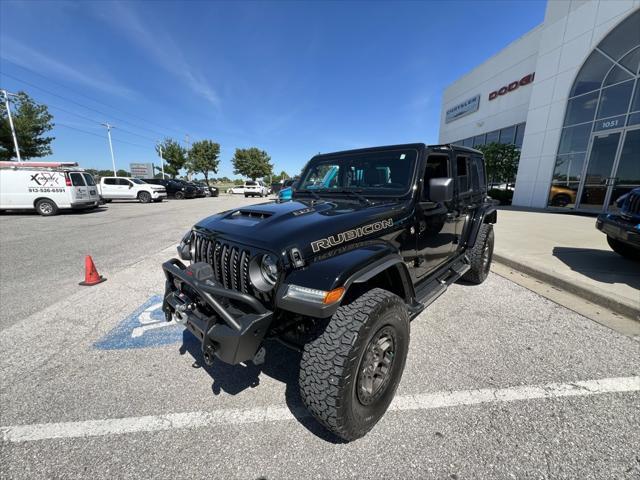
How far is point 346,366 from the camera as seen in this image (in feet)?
5.02

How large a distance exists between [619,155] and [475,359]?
1293 cm

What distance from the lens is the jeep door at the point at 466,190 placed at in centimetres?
334

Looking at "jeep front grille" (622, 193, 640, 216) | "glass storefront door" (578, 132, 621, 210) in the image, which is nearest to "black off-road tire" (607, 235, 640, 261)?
"jeep front grille" (622, 193, 640, 216)

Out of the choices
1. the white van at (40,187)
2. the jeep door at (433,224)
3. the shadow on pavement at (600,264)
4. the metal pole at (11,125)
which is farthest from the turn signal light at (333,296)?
the metal pole at (11,125)

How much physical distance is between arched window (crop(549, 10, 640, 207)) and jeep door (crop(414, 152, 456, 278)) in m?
12.2

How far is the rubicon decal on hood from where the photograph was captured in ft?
5.83

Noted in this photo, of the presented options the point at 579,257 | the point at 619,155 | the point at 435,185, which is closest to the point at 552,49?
the point at 619,155

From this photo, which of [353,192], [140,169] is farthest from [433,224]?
[140,169]

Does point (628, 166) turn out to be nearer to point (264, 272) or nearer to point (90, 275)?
point (264, 272)

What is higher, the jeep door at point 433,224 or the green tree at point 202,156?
the green tree at point 202,156

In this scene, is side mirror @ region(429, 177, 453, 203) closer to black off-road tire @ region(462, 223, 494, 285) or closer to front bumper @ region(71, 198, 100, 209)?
black off-road tire @ region(462, 223, 494, 285)

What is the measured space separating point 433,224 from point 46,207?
51.9 ft

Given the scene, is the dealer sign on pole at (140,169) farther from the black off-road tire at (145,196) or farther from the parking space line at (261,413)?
the parking space line at (261,413)

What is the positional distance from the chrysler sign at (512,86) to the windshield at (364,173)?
59.5 feet
